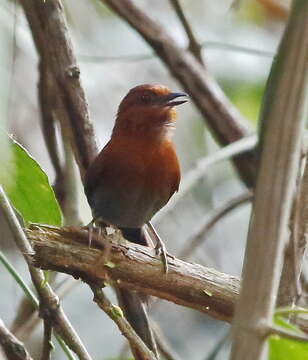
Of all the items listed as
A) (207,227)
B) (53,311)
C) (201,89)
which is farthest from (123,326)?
(201,89)

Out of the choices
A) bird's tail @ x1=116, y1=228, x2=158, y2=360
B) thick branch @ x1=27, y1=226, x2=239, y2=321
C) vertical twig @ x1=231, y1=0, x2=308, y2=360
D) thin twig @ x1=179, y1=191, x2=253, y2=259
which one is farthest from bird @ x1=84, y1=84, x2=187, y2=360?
vertical twig @ x1=231, y1=0, x2=308, y2=360

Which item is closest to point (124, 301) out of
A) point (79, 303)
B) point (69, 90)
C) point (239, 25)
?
point (69, 90)

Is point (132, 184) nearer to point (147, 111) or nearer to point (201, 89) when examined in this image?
point (147, 111)

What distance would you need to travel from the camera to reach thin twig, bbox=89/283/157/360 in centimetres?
174

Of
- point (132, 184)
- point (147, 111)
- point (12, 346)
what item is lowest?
point (12, 346)

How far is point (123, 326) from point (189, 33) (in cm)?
154

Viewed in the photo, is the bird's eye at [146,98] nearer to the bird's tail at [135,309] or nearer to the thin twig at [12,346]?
the bird's tail at [135,309]

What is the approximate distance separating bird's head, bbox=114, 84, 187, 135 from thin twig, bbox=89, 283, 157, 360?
3.01 feet

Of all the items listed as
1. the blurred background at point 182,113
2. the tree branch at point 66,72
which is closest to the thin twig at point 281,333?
the tree branch at point 66,72

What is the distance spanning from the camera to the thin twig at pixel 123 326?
68.7 inches

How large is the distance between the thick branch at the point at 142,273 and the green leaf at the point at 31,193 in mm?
292

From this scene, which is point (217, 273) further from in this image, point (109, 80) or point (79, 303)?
point (109, 80)

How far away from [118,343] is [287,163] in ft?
12.6

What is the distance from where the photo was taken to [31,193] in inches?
57.1
